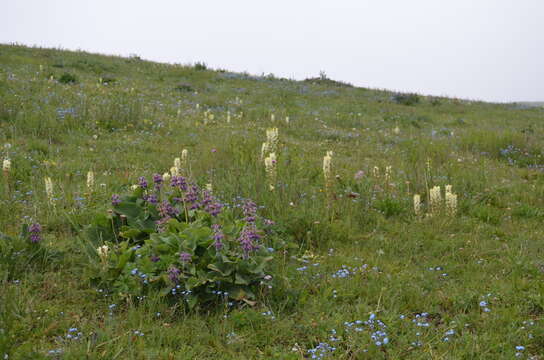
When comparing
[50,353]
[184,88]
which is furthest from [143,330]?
[184,88]

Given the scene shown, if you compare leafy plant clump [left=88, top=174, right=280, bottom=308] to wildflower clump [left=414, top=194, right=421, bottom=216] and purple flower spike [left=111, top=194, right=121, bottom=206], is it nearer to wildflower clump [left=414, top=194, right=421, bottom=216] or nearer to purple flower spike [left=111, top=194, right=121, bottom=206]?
purple flower spike [left=111, top=194, right=121, bottom=206]

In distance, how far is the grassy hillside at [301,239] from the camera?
9.43 ft

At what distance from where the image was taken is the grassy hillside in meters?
2.87

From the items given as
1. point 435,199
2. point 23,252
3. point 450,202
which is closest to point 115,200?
point 23,252

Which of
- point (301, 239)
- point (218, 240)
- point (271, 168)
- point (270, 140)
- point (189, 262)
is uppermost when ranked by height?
point (270, 140)

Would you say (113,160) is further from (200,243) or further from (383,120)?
(383,120)

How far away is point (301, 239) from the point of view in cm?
461

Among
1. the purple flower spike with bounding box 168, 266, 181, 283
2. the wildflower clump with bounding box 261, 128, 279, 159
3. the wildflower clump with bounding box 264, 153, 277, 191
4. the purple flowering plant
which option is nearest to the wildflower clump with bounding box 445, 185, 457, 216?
the wildflower clump with bounding box 264, 153, 277, 191

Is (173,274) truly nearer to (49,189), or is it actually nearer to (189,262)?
(189,262)

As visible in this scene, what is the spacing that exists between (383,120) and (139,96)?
7.57 metres

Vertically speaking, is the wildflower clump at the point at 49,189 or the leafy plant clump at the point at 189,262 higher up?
the wildflower clump at the point at 49,189

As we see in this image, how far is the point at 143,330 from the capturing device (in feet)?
9.37

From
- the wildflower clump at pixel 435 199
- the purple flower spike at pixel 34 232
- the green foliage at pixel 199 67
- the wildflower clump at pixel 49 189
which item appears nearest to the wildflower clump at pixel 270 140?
the wildflower clump at pixel 435 199

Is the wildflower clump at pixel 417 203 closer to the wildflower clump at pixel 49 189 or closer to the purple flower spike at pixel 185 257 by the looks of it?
the purple flower spike at pixel 185 257
